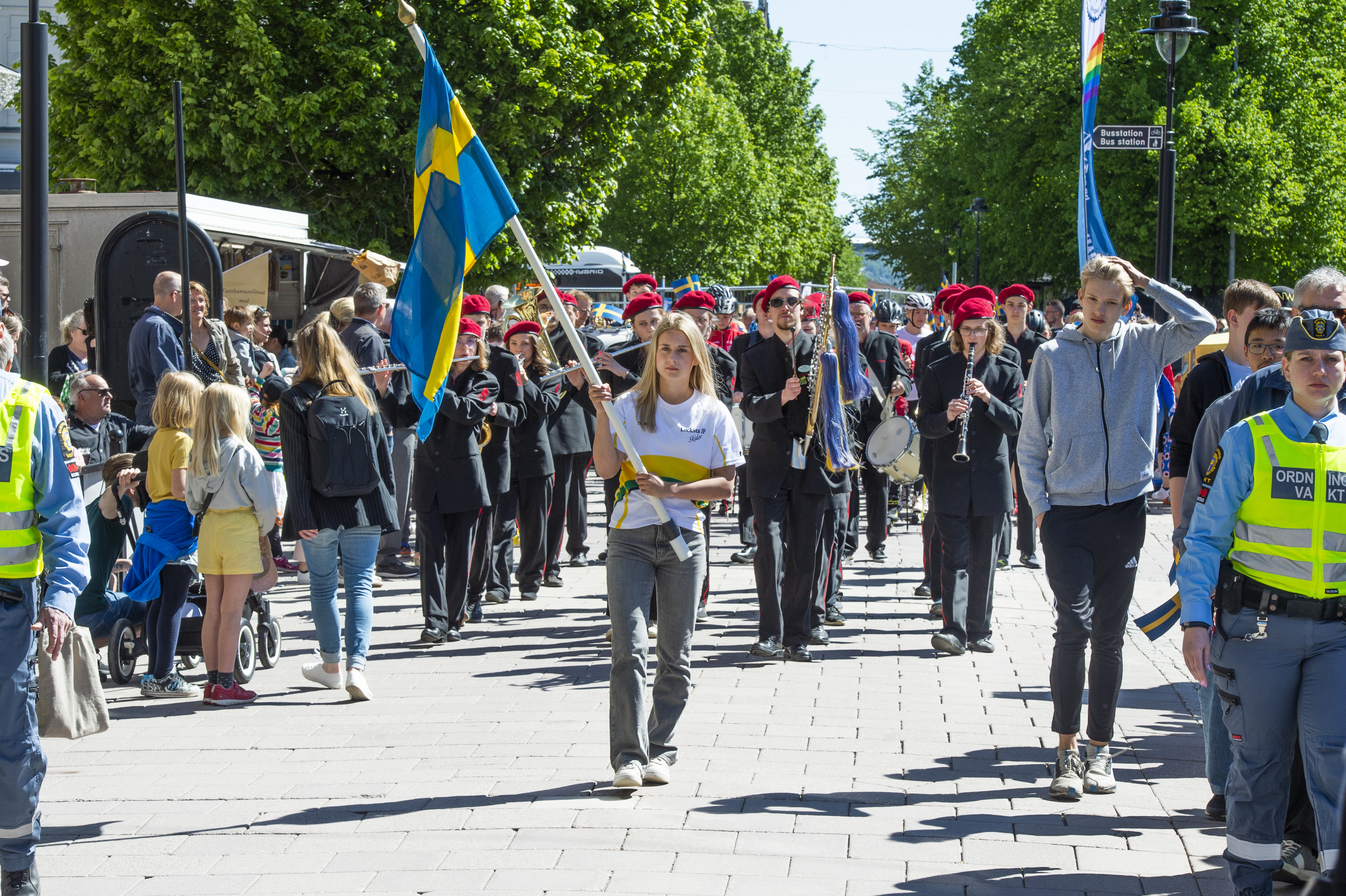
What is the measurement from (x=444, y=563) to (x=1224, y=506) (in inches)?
222

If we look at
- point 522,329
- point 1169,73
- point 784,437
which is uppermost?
point 1169,73

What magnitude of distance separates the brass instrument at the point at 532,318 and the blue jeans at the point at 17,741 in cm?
628

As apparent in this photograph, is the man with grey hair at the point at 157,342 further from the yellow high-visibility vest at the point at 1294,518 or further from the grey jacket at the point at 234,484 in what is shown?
the yellow high-visibility vest at the point at 1294,518

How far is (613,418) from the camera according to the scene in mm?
5504

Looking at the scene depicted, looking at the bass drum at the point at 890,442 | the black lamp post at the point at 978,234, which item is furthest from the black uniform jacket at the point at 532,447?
the black lamp post at the point at 978,234

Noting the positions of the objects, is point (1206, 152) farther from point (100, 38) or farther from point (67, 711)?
point (67, 711)

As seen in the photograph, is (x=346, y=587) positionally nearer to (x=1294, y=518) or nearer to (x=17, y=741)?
(x=17, y=741)

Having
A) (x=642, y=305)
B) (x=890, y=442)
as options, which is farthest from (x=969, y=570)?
(x=642, y=305)

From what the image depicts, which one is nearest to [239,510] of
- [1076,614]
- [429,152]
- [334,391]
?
[334,391]

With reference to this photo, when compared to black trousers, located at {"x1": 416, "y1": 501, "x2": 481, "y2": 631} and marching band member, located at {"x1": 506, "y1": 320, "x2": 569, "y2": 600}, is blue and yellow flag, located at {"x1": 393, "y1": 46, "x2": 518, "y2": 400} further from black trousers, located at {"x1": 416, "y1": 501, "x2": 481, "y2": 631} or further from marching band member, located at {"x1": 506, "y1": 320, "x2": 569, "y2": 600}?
marching band member, located at {"x1": 506, "y1": 320, "x2": 569, "y2": 600}

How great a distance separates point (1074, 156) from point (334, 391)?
32433mm

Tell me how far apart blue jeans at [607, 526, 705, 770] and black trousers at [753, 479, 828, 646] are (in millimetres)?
2333

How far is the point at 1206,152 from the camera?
3416 cm

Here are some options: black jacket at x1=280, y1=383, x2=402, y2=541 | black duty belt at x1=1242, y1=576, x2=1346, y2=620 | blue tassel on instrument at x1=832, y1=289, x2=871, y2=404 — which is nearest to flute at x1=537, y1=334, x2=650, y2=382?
blue tassel on instrument at x1=832, y1=289, x2=871, y2=404
